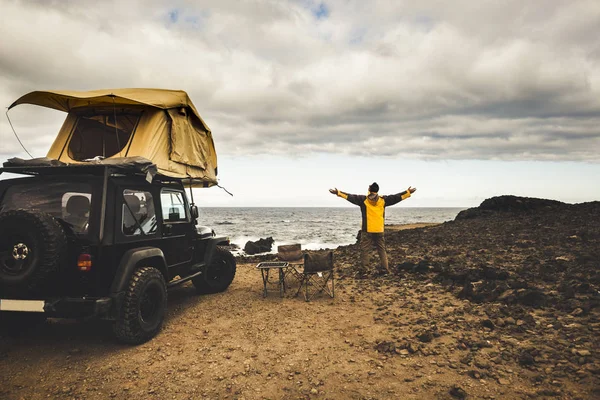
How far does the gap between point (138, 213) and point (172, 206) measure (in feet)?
3.71

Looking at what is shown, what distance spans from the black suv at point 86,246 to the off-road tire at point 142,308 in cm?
1

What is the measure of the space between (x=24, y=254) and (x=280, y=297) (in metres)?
4.72

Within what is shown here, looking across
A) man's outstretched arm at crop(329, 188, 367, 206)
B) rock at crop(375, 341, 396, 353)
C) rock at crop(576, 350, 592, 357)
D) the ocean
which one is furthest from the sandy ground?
the ocean

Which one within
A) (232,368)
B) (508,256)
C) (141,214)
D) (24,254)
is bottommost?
(232,368)

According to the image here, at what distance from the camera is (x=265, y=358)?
4.56 meters

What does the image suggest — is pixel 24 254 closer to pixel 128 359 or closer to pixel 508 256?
pixel 128 359

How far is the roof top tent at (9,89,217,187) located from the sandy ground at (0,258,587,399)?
2.95m

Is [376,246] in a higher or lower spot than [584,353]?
higher

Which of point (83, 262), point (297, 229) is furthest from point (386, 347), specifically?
point (297, 229)

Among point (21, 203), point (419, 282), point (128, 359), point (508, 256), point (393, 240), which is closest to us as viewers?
point (128, 359)

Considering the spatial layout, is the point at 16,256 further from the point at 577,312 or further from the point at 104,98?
the point at 577,312

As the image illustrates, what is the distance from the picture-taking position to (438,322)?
5492 mm

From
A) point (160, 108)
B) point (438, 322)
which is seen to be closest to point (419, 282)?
point (438, 322)

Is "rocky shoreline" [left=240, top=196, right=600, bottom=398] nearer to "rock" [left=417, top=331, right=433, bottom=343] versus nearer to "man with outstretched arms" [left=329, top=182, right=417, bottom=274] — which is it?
"rock" [left=417, top=331, right=433, bottom=343]
